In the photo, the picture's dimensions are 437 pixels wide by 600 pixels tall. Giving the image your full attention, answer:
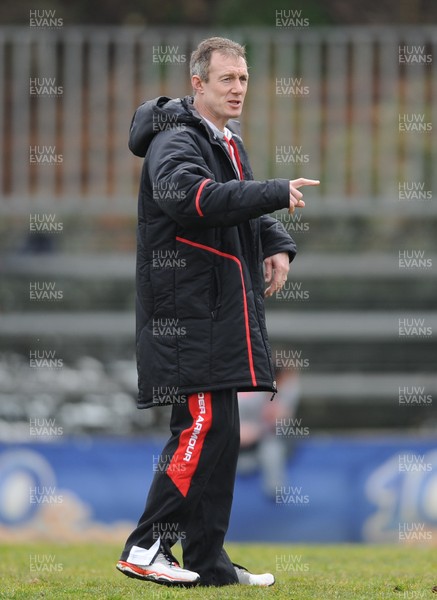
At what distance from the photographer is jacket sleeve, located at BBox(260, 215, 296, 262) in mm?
5312

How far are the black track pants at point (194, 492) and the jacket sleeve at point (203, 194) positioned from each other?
0.71 meters

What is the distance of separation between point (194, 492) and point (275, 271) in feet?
3.32

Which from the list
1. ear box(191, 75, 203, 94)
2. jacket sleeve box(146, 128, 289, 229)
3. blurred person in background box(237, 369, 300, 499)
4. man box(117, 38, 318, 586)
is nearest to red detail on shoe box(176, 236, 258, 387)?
man box(117, 38, 318, 586)

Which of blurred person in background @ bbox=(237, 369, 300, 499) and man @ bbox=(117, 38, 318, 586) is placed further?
blurred person in background @ bbox=(237, 369, 300, 499)

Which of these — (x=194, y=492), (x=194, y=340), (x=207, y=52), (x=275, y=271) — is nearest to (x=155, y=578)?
(x=194, y=492)

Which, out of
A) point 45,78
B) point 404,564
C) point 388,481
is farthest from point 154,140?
point 45,78

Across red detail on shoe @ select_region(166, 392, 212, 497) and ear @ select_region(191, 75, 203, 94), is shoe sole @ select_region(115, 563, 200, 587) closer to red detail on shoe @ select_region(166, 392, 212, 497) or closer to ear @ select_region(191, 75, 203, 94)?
red detail on shoe @ select_region(166, 392, 212, 497)

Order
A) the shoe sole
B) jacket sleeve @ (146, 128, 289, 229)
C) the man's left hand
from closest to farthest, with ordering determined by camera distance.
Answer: jacket sleeve @ (146, 128, 289, 229)
the shoe sole
the man's left hand

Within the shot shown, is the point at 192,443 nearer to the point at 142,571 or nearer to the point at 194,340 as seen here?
the point at 194,340

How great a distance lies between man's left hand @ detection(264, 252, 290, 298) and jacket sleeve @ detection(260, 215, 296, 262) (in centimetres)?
2

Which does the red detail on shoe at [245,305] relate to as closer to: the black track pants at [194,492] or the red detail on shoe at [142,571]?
the black track pants at [194,492]

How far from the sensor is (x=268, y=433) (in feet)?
36.6

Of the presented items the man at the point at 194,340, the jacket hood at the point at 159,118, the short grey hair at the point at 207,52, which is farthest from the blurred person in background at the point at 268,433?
the short grey hair at the point at 207,52

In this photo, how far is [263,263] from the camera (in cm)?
537
